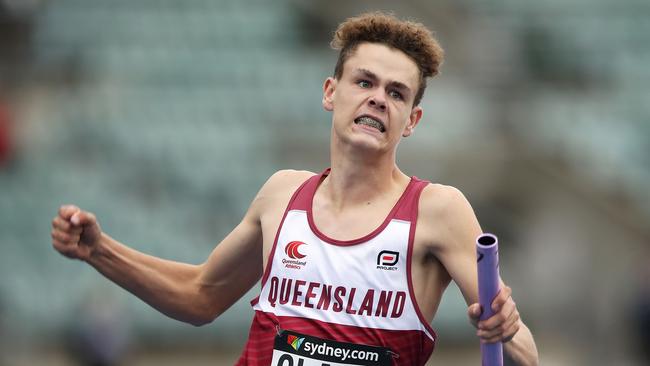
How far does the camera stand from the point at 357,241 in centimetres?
530

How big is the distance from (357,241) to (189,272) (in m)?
1.02

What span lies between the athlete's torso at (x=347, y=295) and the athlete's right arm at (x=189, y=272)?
41cm

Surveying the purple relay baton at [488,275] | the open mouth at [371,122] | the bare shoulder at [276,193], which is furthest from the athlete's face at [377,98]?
the purple relay baton at [488,275]

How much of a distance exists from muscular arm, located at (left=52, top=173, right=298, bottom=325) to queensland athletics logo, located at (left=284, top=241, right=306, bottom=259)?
1.03ft

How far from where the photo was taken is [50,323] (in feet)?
46.6

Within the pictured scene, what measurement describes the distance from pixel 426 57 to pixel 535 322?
976cm

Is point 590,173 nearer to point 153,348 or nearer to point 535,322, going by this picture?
point 535,322

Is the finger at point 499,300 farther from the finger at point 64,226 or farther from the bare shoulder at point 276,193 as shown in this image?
the finger at point 64,226

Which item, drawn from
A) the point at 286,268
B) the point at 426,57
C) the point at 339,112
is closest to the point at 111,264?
the point at 286,268

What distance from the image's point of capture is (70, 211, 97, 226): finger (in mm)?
5461

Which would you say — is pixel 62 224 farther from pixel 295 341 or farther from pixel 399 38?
pixel 399 38

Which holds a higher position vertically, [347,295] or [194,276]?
[194,276]

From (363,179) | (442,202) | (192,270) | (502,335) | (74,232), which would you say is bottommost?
(502,335)

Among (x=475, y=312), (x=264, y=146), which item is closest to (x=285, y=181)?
→ (x=475, y=312)
